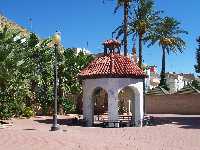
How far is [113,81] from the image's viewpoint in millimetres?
28594

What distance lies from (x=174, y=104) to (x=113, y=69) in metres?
21.7

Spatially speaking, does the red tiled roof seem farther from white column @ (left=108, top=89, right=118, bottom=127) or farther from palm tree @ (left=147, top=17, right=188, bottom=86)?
palm tree @ (left=147, top=17, right=188, bottom=86)

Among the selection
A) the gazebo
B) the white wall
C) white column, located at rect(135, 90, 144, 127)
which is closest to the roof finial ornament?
the gazebo

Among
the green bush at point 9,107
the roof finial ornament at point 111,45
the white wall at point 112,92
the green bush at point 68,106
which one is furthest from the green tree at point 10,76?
the green bush at point 68,106

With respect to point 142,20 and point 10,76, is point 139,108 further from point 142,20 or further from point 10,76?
point 142,20

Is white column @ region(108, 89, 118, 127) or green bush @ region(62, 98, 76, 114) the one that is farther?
green bush @ region(62, 98, 76, 114)

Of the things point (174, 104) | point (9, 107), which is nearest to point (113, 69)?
point (9, 107)

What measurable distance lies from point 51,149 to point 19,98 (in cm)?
1815

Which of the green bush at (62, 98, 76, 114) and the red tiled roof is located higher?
the red tiled roof

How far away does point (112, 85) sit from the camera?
2859cm

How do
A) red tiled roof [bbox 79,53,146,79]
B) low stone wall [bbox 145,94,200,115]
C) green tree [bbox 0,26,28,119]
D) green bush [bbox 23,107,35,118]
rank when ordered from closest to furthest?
green tree [bbox 0,26,28,119] < red tiled roof [bbox 79,53,146,79] < green bush [bbox 23,107,35,118] < low stone wall [bbox 145,94,200,115]

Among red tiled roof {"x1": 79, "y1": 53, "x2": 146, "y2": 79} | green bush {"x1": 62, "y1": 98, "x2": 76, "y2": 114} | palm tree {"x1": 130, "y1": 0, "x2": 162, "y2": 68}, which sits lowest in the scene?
green bush {"x1": 62, "y1": 98, "x2": 76, "y2": 114}

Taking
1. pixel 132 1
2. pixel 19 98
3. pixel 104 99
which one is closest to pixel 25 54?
pixel 19 98

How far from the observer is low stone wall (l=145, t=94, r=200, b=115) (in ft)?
158
